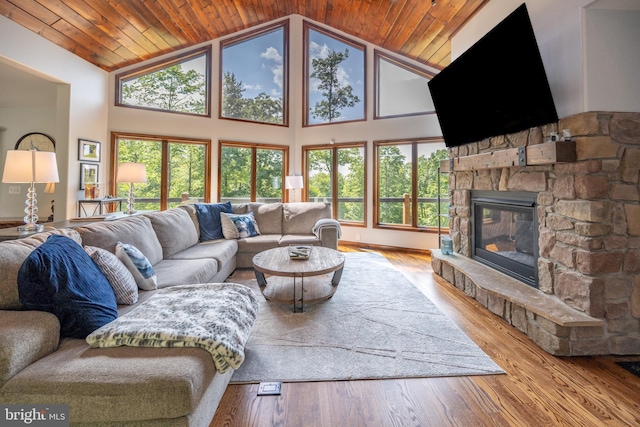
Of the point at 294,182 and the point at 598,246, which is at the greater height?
the point at 294,182

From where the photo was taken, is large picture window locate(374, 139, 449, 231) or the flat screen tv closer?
the flat screen tv

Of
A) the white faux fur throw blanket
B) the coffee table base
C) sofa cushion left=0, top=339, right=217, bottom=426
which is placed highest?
the white faux fur throw blanket

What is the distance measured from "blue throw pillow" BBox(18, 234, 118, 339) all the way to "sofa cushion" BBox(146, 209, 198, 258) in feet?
5.33

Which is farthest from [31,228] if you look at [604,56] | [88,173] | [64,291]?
[604,56]

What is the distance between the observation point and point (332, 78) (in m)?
6.22

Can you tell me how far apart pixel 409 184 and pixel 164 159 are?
179 inches

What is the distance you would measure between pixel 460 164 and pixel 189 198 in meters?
4.65

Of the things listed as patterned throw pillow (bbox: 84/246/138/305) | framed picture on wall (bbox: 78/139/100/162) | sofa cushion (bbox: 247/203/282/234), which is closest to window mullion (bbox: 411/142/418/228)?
sofa cushion (bbox: 247/203/282/234)

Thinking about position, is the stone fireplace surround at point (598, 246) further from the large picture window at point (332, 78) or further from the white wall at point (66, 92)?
the white wall at point (66, 92)

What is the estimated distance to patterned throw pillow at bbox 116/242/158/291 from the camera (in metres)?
2.12

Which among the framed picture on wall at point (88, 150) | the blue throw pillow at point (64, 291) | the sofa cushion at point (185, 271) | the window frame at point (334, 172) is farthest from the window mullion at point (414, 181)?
the framed picture on wall at point (88, 150)

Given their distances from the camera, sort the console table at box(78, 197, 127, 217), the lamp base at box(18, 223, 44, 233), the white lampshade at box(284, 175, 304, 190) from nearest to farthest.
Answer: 1. the lamp base at box(18, 223, 44, 233)
2. the console table at box(78, 197, 127, 217)
3. the white lampshade at box(284, 175, 304, 190)

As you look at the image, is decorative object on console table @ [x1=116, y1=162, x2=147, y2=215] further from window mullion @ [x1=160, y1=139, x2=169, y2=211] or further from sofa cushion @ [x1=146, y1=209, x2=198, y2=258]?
window mullion @ [x1=160, y1=139, x2=169, y2=211]

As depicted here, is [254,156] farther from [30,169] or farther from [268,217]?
[30,169]
